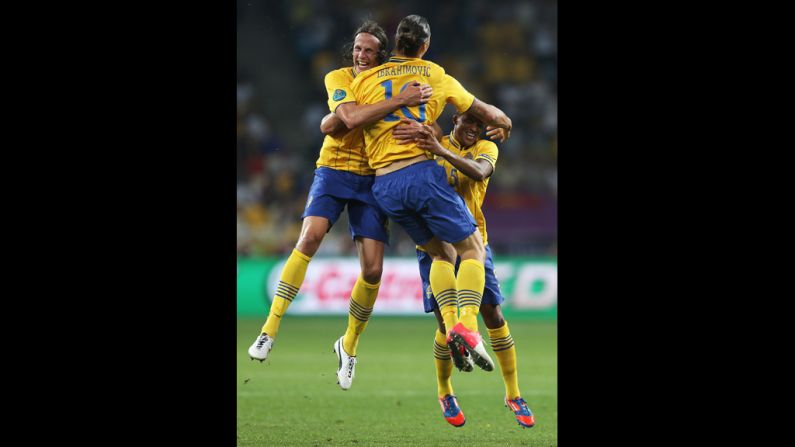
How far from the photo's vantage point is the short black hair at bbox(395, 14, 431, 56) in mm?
5719

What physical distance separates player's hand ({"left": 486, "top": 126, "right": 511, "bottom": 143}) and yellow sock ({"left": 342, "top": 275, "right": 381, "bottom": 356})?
139cm

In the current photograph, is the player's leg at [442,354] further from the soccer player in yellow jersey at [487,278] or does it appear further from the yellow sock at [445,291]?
the yellow sock at [445,291]

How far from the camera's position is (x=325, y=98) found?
18.7 meters

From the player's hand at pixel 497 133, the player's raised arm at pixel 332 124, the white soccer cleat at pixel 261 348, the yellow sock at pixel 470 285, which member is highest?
the player's raised arm at pixel 332 124

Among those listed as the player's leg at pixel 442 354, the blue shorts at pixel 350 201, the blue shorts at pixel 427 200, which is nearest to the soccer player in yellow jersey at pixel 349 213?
the blue shorts at pixel 350 201

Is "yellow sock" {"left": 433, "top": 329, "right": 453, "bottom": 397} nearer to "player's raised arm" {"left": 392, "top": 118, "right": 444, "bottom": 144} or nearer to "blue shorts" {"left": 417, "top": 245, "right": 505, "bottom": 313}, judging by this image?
"blue shorts" {"left": 417, "top": 245, "right": 505, "bottom": 313}

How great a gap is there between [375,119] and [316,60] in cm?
1366

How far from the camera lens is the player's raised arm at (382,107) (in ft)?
18.7

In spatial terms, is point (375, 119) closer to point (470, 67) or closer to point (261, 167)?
point (261, 167)

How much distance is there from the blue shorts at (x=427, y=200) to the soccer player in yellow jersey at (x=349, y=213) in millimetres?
647

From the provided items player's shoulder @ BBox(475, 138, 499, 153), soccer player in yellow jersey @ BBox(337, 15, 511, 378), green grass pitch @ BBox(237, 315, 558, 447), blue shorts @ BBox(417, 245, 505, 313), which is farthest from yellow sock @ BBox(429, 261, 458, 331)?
green grass pitch @ BBox(237, 315, 558, 447)

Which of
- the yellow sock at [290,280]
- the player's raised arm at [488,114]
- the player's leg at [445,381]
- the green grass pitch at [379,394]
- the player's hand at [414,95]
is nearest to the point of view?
the player's hand at [414,95]

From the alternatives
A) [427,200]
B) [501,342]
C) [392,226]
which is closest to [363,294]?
[501,342]

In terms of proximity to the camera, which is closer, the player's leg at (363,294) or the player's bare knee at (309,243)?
the player's bare knee at (309,243)
